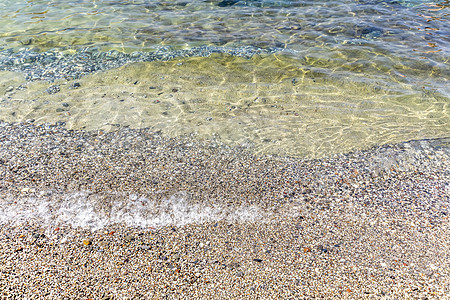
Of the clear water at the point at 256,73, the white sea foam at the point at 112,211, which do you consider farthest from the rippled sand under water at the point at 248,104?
the white sea foam at the point at 112,211

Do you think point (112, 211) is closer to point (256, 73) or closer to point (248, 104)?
point (248, 104)

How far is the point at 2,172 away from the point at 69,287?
7.12 feet

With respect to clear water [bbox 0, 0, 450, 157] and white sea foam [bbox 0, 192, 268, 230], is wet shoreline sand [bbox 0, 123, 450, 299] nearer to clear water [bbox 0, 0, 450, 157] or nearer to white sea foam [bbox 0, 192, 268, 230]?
white sea foam [bbox 0, 192, 268, 230]

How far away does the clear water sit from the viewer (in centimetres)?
516

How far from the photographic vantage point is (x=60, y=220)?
3338 millimetres

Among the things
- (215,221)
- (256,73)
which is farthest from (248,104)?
(215,221)

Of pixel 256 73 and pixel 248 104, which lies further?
pixel 256 73

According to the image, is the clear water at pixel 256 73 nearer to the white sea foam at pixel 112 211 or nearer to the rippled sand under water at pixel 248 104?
the rippled sand under water at pixel 248 104

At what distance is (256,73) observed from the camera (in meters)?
A: 6.92

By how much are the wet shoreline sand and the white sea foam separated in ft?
0.05

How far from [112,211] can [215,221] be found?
1120 mm

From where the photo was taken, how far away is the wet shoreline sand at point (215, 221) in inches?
106

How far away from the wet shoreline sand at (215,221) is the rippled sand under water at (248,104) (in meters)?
0.40

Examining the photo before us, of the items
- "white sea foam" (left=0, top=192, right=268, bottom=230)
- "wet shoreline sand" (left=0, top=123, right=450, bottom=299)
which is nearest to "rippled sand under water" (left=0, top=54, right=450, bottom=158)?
"wet shoreline sand" (left=0, top=123, right=450, bottom=299)
